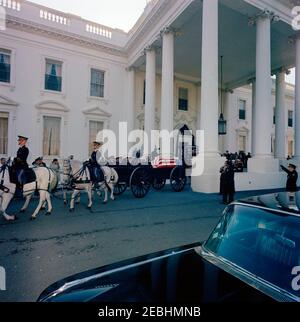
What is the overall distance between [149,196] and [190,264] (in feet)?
27.3

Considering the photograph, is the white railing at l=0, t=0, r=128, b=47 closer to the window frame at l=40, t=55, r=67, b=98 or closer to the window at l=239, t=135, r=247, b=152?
the window frame at l=40, t=55, r=67, b=98

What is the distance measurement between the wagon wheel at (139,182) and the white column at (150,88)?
24.8 feet

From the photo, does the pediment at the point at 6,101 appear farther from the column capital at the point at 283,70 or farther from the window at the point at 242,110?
the window at the point at 242,110

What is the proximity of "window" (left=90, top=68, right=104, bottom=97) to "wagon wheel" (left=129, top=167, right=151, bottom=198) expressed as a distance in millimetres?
11281

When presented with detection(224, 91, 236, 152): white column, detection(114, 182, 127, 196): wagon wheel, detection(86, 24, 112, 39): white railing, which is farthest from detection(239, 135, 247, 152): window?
detection(114, 182, 127, 196): wagon wheel

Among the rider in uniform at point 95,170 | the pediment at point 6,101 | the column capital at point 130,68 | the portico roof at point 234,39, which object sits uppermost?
the portico roof at point 234,39

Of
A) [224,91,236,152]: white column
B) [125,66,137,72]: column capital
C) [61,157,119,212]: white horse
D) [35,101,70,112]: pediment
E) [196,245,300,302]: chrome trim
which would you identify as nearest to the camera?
[196,245,300,302]: chrome trim

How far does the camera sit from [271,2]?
1323cm

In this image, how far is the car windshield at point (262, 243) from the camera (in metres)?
1.82

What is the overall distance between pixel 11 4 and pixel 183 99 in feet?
50.9

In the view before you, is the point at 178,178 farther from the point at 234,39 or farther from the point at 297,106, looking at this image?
the point at 234,39

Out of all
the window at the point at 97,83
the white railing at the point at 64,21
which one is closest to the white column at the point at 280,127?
the white railing at the point at 64,21

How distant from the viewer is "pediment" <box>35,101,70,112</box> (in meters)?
16.3

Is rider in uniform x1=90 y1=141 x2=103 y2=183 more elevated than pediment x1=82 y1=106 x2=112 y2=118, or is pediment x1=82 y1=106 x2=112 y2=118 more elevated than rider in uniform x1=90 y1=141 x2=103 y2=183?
pediment x1=82 y1=106 x2=112 y2=118
